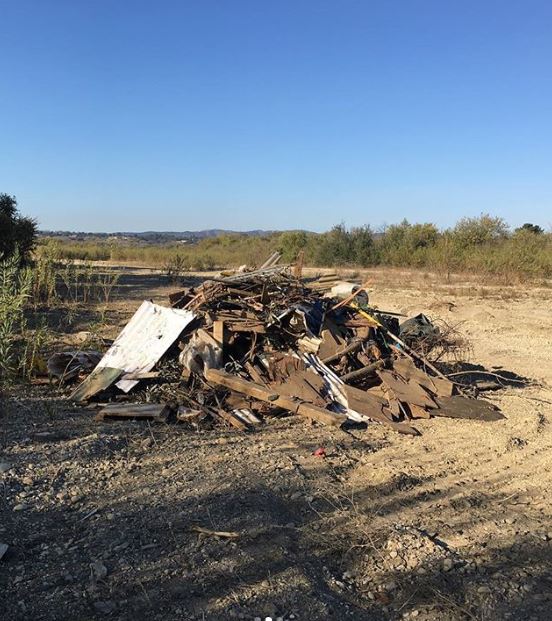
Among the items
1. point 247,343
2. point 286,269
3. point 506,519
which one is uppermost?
point 286,269

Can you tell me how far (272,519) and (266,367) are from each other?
2.80 meters

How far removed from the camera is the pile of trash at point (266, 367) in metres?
5.63

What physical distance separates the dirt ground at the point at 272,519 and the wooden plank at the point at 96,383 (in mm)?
197

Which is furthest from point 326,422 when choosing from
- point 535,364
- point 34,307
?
point 34,307

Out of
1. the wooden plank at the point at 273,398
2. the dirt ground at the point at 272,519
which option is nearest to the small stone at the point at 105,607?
the dirt ground at the point at 272,519

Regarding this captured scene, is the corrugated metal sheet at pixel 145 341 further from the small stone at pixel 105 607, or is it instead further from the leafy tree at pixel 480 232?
the leafy tree at pixel 480 232

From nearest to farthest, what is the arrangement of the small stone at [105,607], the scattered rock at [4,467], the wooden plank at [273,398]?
the small stone at [105,607] → the scattered rock at [4,467] → the wooden plank at [273,398]

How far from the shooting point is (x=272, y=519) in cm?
346

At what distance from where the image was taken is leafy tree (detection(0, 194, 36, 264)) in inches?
614

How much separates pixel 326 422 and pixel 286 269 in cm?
283

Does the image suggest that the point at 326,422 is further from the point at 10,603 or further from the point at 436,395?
the point at 10,603

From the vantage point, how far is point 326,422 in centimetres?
539

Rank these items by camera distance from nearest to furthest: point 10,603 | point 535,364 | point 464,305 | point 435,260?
point 10,603, point 535,364, point 464,305, point 435,260

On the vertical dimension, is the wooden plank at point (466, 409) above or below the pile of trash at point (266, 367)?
below
